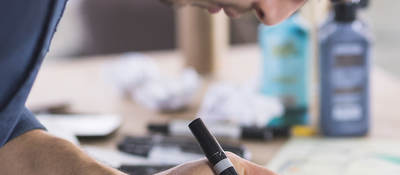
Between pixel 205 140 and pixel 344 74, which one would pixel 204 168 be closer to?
pixel 205 140

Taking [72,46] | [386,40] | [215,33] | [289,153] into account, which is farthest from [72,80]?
[386,40]

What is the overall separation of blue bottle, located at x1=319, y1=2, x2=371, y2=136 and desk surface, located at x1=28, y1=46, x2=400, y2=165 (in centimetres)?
5

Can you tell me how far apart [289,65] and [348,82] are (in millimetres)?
131

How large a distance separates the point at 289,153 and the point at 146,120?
0.27 m

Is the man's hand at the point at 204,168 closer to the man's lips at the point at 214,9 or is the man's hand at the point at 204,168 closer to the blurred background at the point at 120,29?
the man's lips at the point at 214,9

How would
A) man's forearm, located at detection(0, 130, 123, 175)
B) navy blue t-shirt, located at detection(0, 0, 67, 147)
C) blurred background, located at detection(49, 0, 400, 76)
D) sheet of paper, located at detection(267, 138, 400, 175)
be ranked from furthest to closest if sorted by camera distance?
blurred background, located at detection(49, 0, 400, 76) < sheet of paper, located at detection(267, 138, 400, 175) < man's forearm, located at detection(0, 130, 123, 175) < navy blue t-shirt, located at detection(0, 0, 67, 147)

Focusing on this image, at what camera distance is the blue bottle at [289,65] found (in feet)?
3.02

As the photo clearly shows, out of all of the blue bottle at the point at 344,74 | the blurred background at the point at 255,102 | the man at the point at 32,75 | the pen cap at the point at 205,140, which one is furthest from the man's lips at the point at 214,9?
the blue bottle at the point at 344,74

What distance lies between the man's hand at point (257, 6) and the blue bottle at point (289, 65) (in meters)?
0.51

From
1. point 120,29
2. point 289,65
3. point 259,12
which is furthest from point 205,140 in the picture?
point 120,29

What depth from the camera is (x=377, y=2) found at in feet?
10.2

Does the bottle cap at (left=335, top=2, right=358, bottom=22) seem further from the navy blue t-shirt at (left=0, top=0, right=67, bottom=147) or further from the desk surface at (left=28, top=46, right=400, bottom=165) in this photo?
the navy blue t-shirt at (left=0, top=0, right=67, bottom=147)

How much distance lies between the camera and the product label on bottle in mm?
815

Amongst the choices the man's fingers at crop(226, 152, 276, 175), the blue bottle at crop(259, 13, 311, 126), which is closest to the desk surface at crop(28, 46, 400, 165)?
the blue bottle at crop(259, 13, 311, 126)
